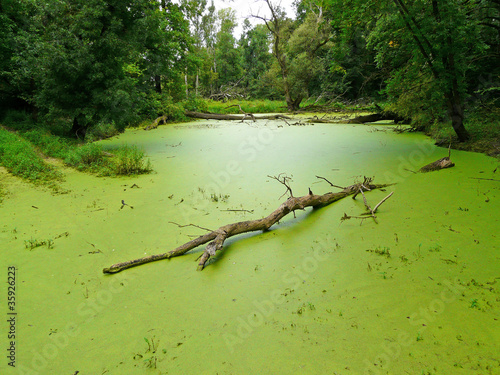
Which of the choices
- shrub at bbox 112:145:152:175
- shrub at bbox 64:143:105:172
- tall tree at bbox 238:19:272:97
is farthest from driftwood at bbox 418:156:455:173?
tall tree at bbox 238:19:272:97

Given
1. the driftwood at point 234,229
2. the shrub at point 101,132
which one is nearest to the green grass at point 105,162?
the shrub at point 101,132

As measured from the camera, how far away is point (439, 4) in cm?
539

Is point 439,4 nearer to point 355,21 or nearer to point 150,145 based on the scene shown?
point 355,21

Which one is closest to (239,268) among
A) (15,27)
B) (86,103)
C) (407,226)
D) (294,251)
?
(294,251)

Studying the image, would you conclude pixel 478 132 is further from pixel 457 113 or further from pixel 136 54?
pixel 136 54

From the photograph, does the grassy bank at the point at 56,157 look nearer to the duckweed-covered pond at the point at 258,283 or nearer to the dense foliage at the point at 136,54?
the duckweed-covered pond at the point at 258,283

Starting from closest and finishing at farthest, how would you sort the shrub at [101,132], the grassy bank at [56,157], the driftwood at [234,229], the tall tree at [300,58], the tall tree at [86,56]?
the driftwood at [234,229] → the grassy bank at [56,157] → the tall tree at [86,56] → the shrub at [101,132] → the tall tree at [300,58]

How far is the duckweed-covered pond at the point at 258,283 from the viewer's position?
1.53m

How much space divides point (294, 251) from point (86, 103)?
6.64 meters

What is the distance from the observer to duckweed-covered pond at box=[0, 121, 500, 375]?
60.2 inches

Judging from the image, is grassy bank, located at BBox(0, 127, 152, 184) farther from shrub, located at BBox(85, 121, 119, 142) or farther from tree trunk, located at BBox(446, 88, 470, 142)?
tree trunk, located at BBox(446, 88, 470, 142)

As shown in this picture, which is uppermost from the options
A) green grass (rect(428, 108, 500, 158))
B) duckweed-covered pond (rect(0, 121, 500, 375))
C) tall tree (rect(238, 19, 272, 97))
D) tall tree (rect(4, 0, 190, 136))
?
tall tree (rect(238, 19, 272, 97))

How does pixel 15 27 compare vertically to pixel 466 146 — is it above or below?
above

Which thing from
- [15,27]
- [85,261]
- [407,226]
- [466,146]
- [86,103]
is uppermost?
[15,27]
